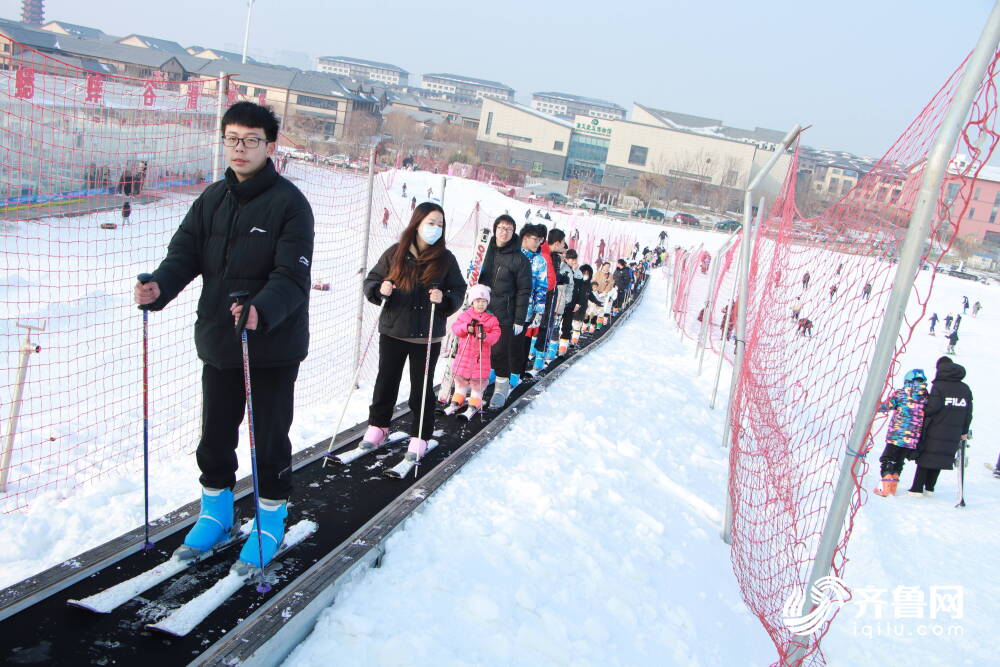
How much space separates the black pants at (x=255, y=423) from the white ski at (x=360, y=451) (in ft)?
4.69

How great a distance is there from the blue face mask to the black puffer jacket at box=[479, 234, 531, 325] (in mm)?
1780

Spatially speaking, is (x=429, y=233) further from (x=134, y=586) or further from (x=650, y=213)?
(x=650, y=213)

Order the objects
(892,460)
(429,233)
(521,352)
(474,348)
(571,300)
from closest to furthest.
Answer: (429,233) → (474,348) → (521,352) → (892,460) → (571,300)

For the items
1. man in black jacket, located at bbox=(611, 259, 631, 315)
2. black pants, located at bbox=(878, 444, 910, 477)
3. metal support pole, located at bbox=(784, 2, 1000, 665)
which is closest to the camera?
metal support pole, located at bbox=(784, 2, 1000, 665)

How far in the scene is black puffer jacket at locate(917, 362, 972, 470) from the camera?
802 centimetres

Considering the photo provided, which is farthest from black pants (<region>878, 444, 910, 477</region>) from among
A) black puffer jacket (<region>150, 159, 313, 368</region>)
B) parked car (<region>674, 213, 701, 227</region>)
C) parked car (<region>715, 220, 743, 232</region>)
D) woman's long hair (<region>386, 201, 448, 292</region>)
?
parked car (<region>674, 213, 701, 227</region>)

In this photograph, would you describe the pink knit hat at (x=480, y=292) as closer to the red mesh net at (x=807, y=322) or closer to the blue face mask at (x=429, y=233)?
the blue face mask at (x=429, y=233)

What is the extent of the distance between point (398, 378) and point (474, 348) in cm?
155

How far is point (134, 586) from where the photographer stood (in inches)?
115

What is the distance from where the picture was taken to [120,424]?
264 inches

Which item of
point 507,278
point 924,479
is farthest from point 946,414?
point 507,278

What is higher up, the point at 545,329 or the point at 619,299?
the point at 545,329

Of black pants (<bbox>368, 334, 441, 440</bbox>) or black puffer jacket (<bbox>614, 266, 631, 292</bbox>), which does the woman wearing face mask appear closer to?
black pants (<bbox>368, 334, 441, 440</bbox>)

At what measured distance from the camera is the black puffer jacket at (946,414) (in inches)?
316
